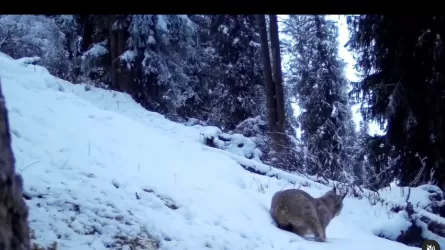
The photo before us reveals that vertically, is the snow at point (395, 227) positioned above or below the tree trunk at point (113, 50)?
below

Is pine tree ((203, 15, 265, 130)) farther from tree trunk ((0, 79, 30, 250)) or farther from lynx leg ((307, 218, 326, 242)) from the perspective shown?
tree trunk ((0, 79, 30, 250))

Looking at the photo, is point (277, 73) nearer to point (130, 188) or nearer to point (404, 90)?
point (404, 90)

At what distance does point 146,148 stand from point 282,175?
309 centimetres

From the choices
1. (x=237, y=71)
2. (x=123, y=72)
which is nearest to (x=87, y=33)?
(x=123, y=72)

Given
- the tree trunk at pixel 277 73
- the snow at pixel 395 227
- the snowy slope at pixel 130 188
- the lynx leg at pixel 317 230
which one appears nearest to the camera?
the snowy slope at pixel 130 188

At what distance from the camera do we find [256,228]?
7305 millimetres

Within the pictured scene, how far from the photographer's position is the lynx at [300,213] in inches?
300

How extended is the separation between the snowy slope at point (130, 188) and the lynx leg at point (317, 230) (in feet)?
0.48

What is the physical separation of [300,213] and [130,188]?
2.34 meters

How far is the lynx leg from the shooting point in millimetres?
7500

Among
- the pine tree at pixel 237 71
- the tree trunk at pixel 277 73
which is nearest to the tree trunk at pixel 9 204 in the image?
the tree trunk at pixel 277 73

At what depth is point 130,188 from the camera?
274 inches

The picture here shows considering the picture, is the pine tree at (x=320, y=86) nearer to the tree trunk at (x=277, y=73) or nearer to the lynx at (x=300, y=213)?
the tree trunk at (x=277, y=73)

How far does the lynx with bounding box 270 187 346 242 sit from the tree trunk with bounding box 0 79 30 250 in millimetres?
4681
